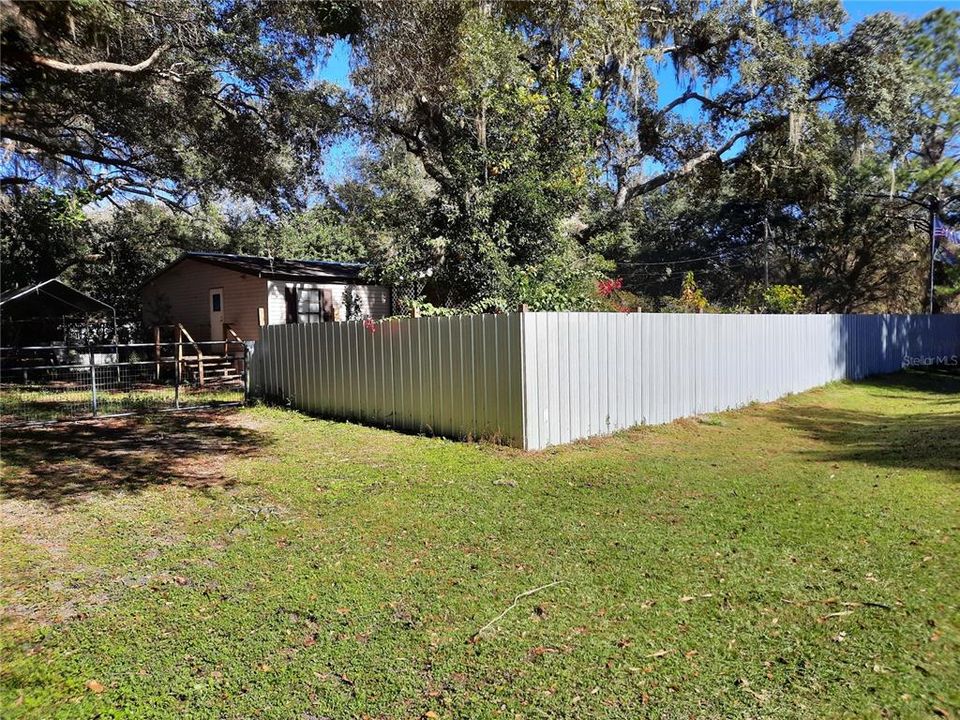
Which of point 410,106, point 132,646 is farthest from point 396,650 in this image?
point 410,106

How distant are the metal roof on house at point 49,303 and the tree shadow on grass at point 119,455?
25.0 ft

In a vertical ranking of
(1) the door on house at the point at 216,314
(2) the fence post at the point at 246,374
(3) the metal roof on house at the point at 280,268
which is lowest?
(2) the fence post at the point at 246,374

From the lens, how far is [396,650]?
3006mm

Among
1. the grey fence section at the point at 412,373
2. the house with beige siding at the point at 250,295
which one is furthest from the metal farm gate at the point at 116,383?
the grey fence section at the point at 412,373

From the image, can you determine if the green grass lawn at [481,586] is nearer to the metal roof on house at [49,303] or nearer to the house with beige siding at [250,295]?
the house with beige siding at [250,295]

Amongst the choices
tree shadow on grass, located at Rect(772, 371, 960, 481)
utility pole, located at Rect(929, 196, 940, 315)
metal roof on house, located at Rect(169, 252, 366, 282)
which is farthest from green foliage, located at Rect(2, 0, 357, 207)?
utility pole, located at Rect(929, 196, 940, 315)

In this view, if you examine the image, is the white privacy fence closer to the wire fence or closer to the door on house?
the wire fence

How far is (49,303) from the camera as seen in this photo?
1645cm

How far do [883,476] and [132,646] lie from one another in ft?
21.1

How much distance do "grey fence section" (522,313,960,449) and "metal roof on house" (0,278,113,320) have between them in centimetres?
1320

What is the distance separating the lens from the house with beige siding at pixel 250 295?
16.7 metres

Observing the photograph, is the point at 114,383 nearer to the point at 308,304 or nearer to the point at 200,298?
the point at 200,298

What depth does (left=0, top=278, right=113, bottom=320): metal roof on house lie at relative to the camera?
597 inches
